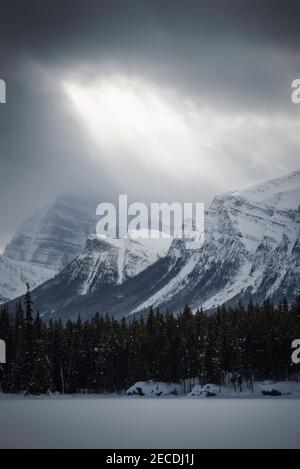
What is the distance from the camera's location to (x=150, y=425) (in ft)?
451

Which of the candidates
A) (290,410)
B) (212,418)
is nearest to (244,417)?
(212,418)

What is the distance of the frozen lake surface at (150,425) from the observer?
112 metres

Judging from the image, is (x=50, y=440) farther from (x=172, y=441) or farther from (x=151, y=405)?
(x=151, y=405)

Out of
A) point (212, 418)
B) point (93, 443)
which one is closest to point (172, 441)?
point (93, 443)

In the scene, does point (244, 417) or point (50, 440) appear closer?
point (50, 440)

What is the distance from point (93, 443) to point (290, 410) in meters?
62.6

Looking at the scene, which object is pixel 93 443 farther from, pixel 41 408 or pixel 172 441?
pixel 41 408

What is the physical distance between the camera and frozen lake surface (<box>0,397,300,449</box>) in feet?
367

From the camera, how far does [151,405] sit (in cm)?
19162
